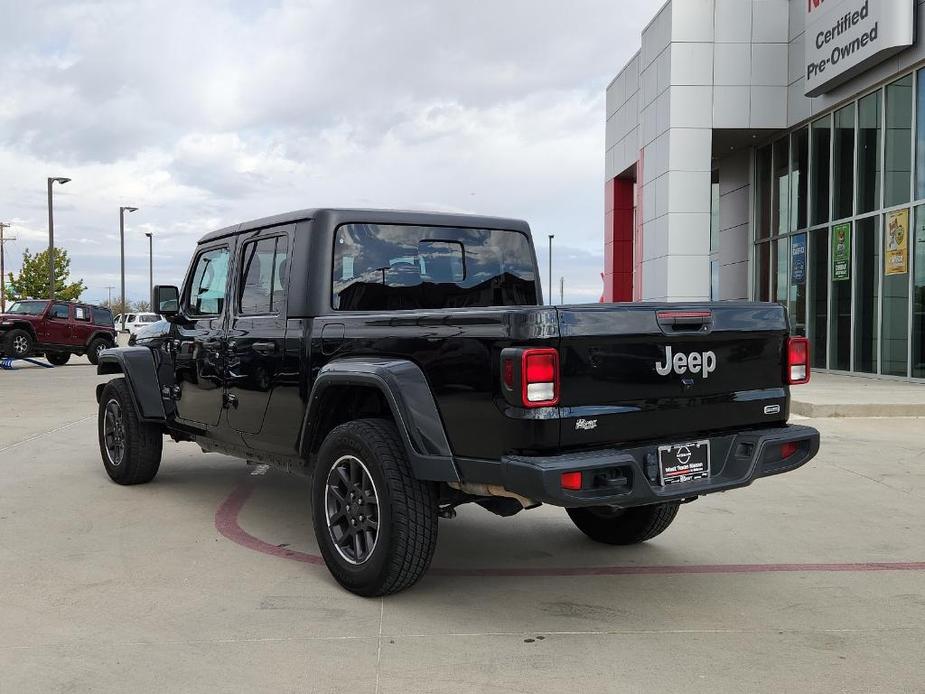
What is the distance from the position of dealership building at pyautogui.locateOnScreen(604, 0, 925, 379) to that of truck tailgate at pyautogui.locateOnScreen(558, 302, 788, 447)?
14475 mm

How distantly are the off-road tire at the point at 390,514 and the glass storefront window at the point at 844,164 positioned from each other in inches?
703

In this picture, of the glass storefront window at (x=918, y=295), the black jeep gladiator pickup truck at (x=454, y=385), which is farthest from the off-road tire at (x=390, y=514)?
the glass storefront window at (x=918, y=295)

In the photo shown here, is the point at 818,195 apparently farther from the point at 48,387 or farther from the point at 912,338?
the point at 48,387

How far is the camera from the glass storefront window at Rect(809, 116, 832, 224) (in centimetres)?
2045

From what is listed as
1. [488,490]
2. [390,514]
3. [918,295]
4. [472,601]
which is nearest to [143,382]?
[390,514]

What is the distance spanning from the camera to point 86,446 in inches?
361

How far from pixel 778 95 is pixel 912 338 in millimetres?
7699

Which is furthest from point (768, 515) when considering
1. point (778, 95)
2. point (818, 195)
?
point (778, 95)

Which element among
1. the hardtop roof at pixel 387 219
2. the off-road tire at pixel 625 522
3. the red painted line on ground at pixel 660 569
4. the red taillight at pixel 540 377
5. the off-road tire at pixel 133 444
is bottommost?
the red painted line on ground at pixel 660 569

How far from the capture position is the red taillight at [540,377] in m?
3.53

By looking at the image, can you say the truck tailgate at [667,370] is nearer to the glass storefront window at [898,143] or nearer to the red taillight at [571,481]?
the red taillight at [571,481]

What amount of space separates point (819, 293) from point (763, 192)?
4.44 m

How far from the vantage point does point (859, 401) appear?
1227 cm

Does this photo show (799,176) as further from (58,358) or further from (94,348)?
(58,358)
